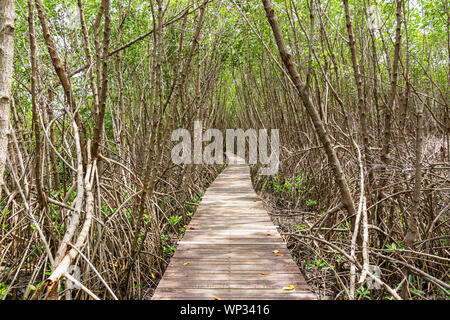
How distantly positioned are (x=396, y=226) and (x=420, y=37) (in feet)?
19.2

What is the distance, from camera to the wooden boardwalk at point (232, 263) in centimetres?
188

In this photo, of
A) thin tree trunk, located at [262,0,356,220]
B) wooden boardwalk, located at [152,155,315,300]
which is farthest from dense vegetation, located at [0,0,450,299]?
wooden boardwalk, located at [152,155,315,300]

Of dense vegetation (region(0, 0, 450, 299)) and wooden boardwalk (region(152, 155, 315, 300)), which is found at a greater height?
dense vegetation (region(0, 0, 450, 299))

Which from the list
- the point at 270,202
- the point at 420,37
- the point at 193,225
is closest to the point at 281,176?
the point at 270,202

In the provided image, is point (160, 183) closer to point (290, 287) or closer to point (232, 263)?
point (232, 263)

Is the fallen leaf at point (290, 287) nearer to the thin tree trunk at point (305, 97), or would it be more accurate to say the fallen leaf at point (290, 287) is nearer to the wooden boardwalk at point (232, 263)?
the wooden boardwalk at point (232, 263)

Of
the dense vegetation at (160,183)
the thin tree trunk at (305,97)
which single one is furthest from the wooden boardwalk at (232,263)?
the thin tree trunk at (305,97)

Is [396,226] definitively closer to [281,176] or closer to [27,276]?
[27,276]

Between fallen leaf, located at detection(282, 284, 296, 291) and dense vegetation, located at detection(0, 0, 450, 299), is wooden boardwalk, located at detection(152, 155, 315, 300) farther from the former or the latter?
dense vegetation, located at detection(0, 0, 450, 299)

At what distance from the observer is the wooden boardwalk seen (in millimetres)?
1884

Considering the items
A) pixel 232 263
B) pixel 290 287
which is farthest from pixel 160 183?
pixel 290 287

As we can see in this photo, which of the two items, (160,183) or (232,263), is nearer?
(232,263)

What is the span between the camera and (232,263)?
234 cm

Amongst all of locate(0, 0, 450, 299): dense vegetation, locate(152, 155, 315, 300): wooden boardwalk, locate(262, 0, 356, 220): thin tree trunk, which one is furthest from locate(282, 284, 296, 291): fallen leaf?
locate(262, 0, 356, 220): thin tree trunk
